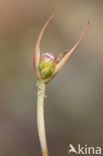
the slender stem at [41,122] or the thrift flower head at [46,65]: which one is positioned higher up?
the thrift flower head at [46,65]

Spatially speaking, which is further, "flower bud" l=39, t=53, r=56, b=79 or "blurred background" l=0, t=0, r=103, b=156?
"blurred background" l=0, t=0, r=103, b=156

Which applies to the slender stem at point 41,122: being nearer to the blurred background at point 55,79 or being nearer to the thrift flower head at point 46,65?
the thrift flower head at point 46,65

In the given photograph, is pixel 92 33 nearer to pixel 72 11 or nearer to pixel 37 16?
pixel 72 11

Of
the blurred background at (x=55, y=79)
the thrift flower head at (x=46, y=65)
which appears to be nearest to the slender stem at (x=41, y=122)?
the thrift flower head at (x=46, y=65)

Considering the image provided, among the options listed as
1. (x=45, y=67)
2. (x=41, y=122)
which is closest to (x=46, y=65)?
(x=45, y=67)

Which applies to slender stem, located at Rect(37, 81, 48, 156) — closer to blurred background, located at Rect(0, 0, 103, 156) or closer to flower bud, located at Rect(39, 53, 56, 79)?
flower bud, located at Rect(39, 53, 56, 79)

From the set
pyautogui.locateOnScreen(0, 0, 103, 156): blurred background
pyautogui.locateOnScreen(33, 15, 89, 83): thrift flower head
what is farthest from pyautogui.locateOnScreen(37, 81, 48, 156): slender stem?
pyautogui.locateOnScreen(0, 0, 103, 156): blurred background

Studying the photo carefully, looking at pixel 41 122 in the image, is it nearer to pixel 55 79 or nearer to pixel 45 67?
pixel 45 67

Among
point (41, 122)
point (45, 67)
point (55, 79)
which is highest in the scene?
point (55, 79)

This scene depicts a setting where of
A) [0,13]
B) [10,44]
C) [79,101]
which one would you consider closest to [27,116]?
[79,101]
